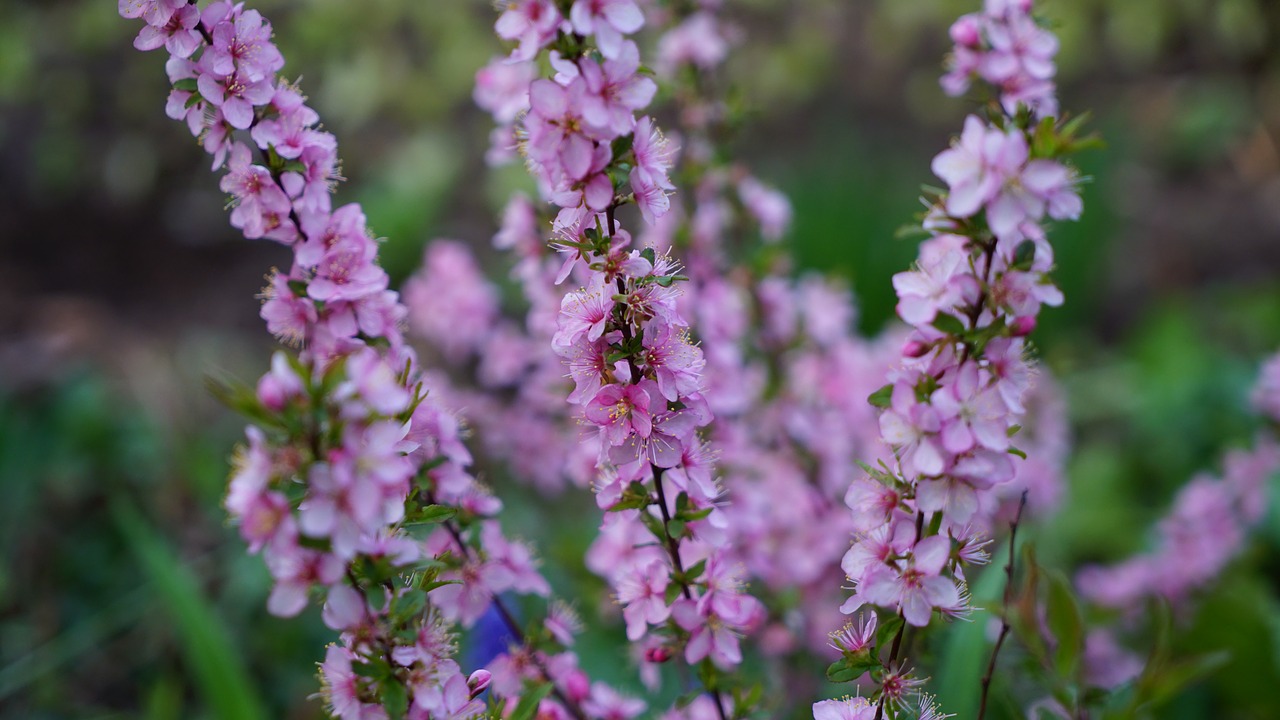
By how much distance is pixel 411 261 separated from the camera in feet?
12.5

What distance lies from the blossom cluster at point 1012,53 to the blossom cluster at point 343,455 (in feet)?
2.29

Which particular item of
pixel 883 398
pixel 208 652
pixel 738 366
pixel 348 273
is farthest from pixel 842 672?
pixel 208 652

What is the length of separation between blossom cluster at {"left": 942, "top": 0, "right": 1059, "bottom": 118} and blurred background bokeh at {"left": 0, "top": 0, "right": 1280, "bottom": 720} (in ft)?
3.70

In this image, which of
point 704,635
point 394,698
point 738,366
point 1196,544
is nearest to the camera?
point 394,698

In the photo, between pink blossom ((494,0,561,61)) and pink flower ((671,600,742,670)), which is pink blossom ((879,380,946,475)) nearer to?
pink flower ((671,600,742,670))

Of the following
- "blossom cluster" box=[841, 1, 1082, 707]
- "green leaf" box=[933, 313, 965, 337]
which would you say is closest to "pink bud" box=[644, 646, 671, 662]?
"blossom cluster" box=[841, 1, 1082, 707]

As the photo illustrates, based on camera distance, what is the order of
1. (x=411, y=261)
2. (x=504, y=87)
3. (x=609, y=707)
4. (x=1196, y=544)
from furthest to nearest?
(x=411, y=261) < (x=1196, y=544) < (x=504, y=87) < (x=609, y=707)

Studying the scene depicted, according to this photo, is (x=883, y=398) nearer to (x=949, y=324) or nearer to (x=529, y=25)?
(x=949, y=324)

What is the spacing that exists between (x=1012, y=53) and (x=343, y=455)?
833mm

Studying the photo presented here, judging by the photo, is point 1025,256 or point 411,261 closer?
point 1025,256

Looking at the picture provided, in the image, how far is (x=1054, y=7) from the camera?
462 cm

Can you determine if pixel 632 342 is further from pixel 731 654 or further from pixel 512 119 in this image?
pixel 512 119

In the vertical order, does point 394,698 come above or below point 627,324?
below

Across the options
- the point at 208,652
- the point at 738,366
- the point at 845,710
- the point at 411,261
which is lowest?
the point at 845,710
